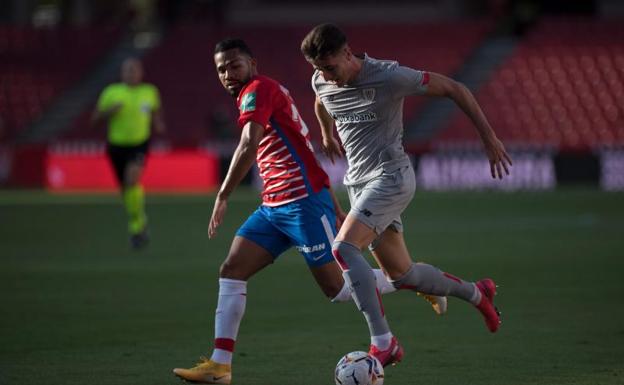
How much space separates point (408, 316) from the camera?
32.5ft

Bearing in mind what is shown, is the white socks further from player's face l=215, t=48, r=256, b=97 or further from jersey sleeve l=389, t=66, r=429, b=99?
jersey sleeve l=389, t=66, r=429, b=99

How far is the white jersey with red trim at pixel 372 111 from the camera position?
23.6 ft

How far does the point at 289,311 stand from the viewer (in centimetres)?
1018

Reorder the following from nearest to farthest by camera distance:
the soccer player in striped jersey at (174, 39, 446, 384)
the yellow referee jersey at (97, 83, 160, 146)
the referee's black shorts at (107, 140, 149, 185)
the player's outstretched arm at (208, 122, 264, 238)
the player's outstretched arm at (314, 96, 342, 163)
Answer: the player's outstretched arm at (208, 122, 264, 238), the soccer player in striped jersey at (174, 39, 446, 384), the player's outstretched arm at (314, 96, 342, 163), the referee's black shorts at (107, 140, 149, 185), the yellow referee jersey at (97, 83, 160, 146)

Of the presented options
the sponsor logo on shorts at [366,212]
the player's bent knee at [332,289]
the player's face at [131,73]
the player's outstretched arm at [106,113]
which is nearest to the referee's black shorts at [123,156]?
the player's outstretched arm at [106,113]

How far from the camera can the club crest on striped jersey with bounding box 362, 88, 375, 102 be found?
23.8ft

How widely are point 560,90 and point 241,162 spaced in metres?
27.5

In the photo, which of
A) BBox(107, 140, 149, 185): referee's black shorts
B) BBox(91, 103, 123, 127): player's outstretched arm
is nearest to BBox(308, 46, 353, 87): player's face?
BBox(91, 103, 123, 127): player's outstretched arm

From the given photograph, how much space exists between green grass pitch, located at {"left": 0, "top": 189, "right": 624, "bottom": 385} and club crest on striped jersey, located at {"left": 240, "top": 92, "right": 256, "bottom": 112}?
1.56 m

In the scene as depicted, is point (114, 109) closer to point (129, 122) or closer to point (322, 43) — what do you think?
point (129, 122)

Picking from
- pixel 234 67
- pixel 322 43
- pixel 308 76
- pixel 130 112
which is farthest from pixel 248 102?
pixel 308 76

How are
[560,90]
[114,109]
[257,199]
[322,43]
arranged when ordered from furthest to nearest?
[560,90] < [257,199] < [114,109] < [322,43]

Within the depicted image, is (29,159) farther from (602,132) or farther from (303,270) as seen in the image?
(303,270)

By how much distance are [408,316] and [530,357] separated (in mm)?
2137
